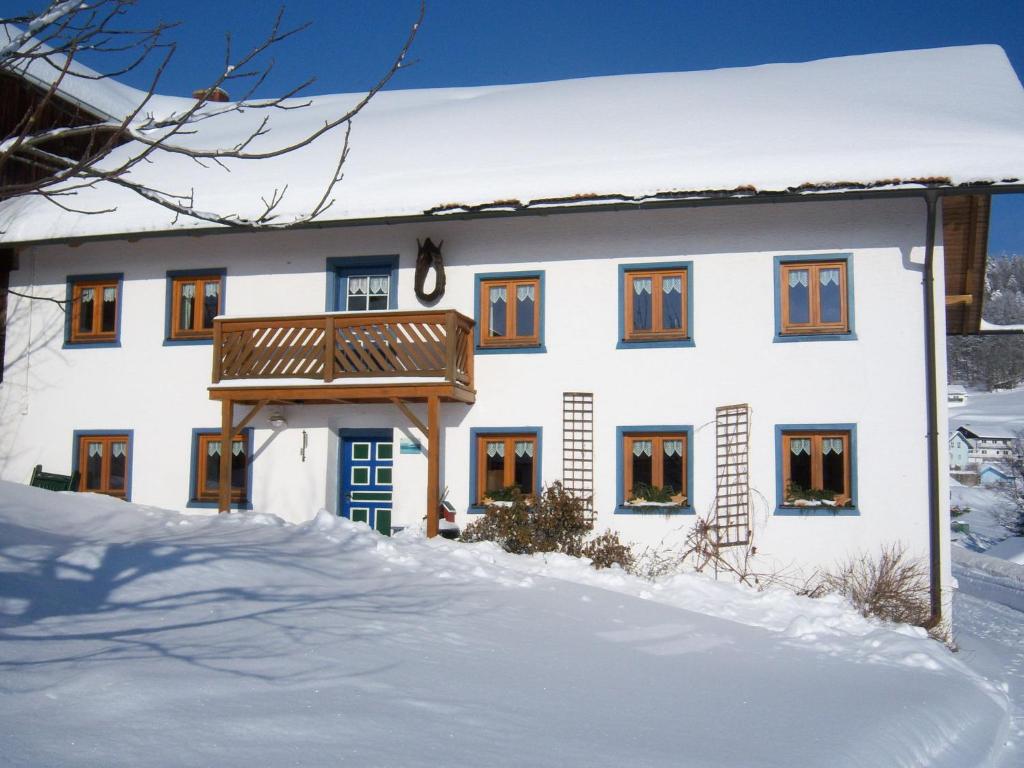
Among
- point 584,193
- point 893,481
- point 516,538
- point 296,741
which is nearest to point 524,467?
point 516,538

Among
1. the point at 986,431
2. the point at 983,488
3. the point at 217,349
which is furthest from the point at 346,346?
the point at 986,431

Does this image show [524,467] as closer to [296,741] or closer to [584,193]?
[584,193]

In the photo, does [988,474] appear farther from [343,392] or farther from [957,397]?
[343,392]

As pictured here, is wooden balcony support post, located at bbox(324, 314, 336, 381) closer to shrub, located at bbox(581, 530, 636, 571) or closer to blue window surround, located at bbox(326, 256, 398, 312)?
blue window surround, located at bbox(326, 256, 398, 312)

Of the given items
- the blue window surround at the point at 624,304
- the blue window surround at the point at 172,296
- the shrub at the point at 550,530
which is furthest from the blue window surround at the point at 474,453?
the blue window surround at the point at 172,296

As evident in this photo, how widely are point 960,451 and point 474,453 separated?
8220 cm

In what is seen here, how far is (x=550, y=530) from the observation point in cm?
1484

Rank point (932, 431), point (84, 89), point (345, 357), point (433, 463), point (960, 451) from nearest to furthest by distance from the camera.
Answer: point (932, 431) < point (433, 463) < point (345, 357) < point (84, 89) < point (960, 451)

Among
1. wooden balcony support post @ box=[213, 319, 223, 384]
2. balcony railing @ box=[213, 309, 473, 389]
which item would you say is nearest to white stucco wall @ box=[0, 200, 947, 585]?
balcony railing @ box=[213, 309, 473, 389]

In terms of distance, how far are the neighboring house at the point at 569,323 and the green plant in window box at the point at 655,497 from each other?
0.09m

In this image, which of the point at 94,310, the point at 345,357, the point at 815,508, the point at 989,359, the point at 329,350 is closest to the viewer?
the point at 815,508

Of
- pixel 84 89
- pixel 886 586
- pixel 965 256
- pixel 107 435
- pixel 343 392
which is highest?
pixel 84 89

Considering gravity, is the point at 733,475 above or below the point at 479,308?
below

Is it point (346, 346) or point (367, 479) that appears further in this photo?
point (367, 479)
